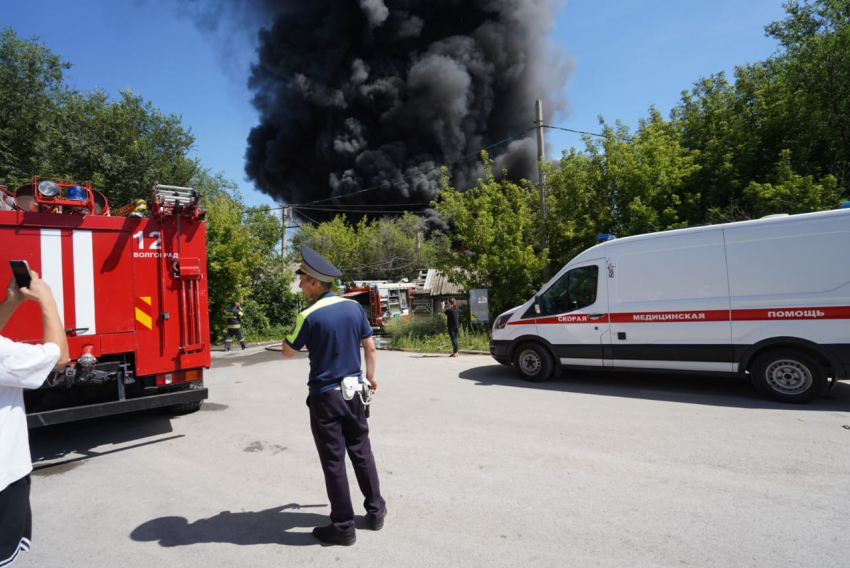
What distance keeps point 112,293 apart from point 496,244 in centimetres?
1023

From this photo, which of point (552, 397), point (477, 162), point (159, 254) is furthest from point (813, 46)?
point (477, 162)

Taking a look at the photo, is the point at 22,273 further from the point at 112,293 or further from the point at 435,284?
the point at 435,284

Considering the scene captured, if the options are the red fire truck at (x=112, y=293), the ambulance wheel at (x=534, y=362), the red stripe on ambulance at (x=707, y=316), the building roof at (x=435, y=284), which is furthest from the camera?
the building roof at (x=435, y=284)

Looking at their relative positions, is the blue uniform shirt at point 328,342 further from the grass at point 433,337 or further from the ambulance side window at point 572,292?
the grass at point 433,337

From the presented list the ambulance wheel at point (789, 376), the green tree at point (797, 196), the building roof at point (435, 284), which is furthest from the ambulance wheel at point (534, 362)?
the building roof at point (435, 284)

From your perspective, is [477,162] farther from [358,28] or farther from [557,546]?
[557,546]

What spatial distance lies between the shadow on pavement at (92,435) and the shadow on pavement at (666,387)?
4.99 m

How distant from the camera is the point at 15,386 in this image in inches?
75.5

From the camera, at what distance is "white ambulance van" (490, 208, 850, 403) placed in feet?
19.1

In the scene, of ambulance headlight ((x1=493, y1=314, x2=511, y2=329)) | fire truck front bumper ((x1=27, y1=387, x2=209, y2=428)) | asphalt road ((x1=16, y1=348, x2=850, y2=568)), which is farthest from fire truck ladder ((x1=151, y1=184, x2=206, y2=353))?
ambulance headlight ((x1=493, y1=314, x2=511, y2=329))

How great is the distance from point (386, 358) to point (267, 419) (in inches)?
237

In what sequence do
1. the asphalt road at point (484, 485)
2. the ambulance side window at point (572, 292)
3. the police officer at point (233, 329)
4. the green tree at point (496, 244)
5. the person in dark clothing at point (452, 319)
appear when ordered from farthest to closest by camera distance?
the police officer at point (233, 329)
the green tree at point (496, 244)
the person in dark clothing at point (452, 319)
the ambulance side window at point (572, 292)
the asphalt road at point (484, 485)

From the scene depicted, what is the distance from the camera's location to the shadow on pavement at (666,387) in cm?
611

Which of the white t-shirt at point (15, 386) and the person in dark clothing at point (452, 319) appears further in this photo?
the person in dark clothing at point (452, 319)
